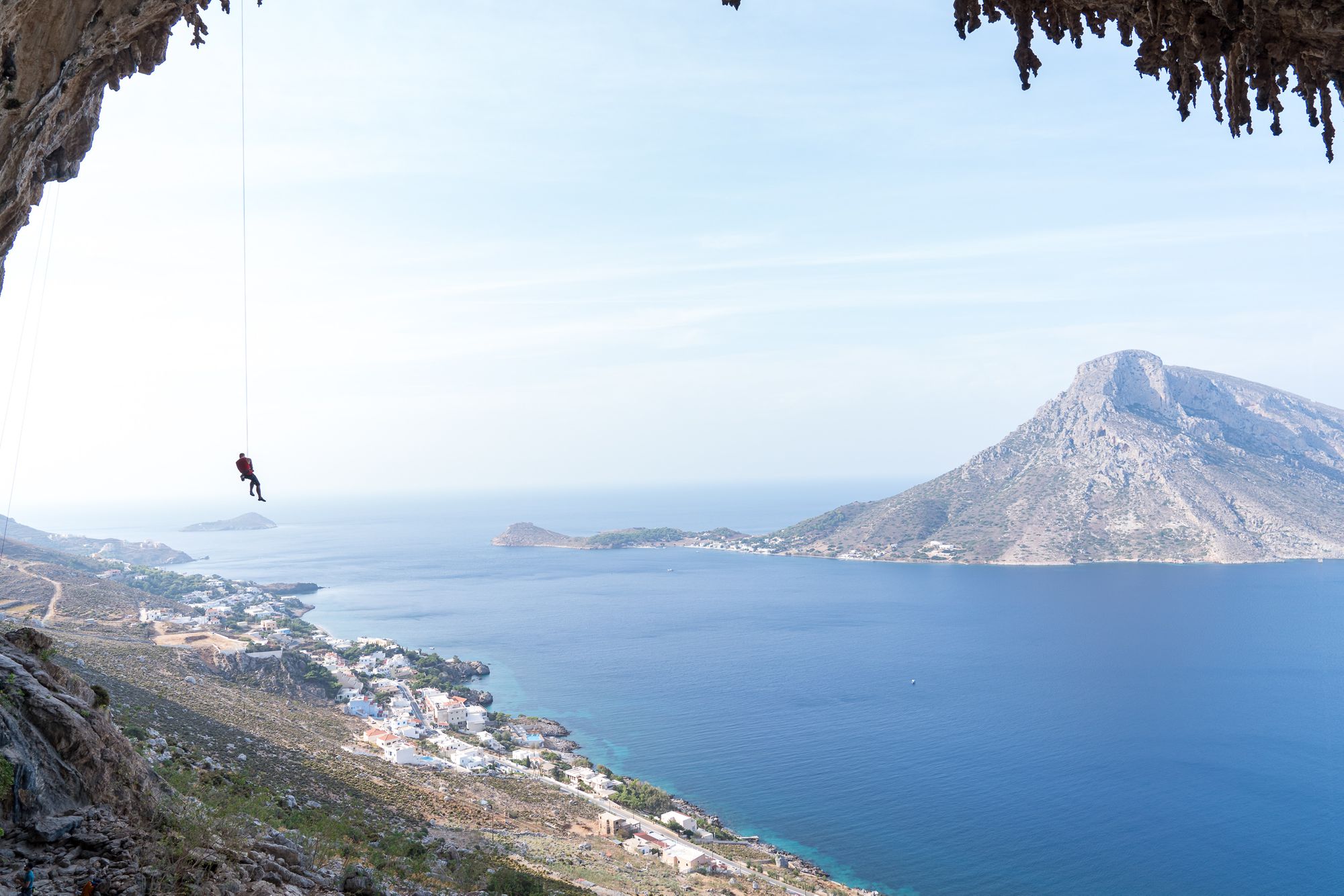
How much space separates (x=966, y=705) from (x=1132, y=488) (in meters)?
86.3

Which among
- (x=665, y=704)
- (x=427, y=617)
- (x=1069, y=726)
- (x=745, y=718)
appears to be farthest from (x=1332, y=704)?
(x=427, y=617)

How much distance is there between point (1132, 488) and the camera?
114 m

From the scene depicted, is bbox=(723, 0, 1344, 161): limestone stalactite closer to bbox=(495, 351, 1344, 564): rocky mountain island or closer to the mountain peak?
bbox=(495, 351, 1344, 564): rocky mountain island

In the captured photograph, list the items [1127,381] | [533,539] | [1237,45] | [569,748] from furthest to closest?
[533,539], [1127,381], [569,748], [1237,45]

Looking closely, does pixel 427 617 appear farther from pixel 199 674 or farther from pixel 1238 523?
pixel 1238 523

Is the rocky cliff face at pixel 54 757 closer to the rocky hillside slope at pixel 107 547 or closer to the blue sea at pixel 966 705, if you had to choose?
the blue sea at pixel 966 705

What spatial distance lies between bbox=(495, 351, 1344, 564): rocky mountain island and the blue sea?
36.6ft

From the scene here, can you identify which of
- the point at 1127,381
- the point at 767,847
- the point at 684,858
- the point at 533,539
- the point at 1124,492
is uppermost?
the point at 1127,381

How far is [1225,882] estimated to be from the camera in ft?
88.1

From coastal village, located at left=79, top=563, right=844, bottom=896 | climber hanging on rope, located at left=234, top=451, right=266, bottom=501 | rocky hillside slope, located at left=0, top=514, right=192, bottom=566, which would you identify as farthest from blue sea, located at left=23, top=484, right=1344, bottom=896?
climber hanging on rope, located at left=234, top=451, right=266, bottom=501

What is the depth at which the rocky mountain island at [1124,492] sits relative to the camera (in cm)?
10431

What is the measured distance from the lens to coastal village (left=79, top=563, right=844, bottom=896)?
2317 centimetres

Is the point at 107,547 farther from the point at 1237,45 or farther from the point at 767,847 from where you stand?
the point at 1237,45

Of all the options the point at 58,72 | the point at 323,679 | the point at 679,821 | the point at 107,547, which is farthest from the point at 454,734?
the point at 107,547
